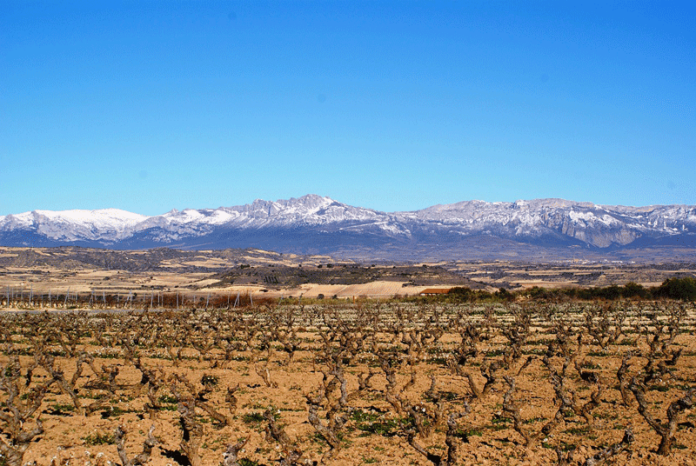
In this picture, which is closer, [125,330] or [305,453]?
[305,453]

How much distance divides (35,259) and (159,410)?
655 feet

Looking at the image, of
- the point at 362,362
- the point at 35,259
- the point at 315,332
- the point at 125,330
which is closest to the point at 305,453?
the point at 362,362

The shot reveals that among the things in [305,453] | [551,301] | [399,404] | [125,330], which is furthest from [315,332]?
[551,301]

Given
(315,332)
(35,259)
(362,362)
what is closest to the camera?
(362,362)

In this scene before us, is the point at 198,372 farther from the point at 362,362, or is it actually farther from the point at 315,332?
the point at 315,332

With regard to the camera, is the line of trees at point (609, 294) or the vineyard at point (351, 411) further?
the line of trees at point (609, 294)

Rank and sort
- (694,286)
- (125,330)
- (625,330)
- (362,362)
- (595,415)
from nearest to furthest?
1. (595,415)
2. (362,362)
3. (125,330)
4. (625,330)
5. (694,286)

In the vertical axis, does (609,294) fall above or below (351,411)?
below

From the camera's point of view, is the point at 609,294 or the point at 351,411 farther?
the point at 609,294

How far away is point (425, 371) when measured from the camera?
2595 cm

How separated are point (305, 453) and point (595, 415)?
812 centimetres

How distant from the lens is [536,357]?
28.5 meters

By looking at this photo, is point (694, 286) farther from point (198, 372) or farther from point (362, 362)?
point (198, 372)

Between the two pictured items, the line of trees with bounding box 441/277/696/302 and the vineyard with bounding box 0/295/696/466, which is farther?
the line of trees with bounding box 441/277/696/302
